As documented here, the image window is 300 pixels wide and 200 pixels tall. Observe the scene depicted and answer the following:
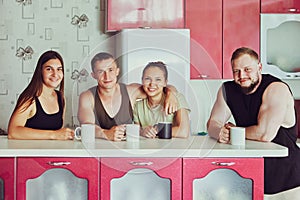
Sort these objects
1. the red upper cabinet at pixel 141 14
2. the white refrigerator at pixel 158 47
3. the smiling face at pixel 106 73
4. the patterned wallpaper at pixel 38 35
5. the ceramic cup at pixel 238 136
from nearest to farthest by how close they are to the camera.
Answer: the ceramic cup at pixel 238 136 < the smiling face at pixel 106 73 < the white refrigerator at pixel 158 47 < the red upper cabinet at pixel 141 14 < the patterned wallpaper at pixel 38 35

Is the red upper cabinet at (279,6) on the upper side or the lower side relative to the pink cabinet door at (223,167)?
upper

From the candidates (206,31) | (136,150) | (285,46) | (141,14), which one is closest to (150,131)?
(136,150)

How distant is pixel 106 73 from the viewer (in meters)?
2.21

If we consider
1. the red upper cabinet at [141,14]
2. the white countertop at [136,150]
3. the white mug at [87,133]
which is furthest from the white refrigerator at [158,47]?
the white countertop at [136,150]

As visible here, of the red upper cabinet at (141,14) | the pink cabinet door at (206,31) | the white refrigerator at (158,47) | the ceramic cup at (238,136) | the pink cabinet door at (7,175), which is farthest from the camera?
the pink cabinet door at (206,31)

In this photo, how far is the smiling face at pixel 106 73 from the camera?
2.22 m

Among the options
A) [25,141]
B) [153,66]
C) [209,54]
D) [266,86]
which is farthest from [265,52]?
[25,141]

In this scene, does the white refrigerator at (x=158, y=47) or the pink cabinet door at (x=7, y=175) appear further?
the white refrigerator at (x=158, y=47)

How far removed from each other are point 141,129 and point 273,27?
1.69 m

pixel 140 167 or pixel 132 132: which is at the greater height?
pixel 132 132

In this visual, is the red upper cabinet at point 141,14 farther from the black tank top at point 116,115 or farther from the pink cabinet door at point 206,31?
the black tank top at point 116,115

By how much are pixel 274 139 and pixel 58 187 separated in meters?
1.06

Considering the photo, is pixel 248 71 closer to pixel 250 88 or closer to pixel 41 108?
pixel 250 88

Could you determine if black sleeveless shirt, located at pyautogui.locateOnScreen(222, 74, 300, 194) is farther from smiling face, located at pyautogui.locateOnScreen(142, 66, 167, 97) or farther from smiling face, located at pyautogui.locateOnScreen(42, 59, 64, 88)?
smiling face, located at pyautogui.locateOnScreen(42, 59, 64, 88)
